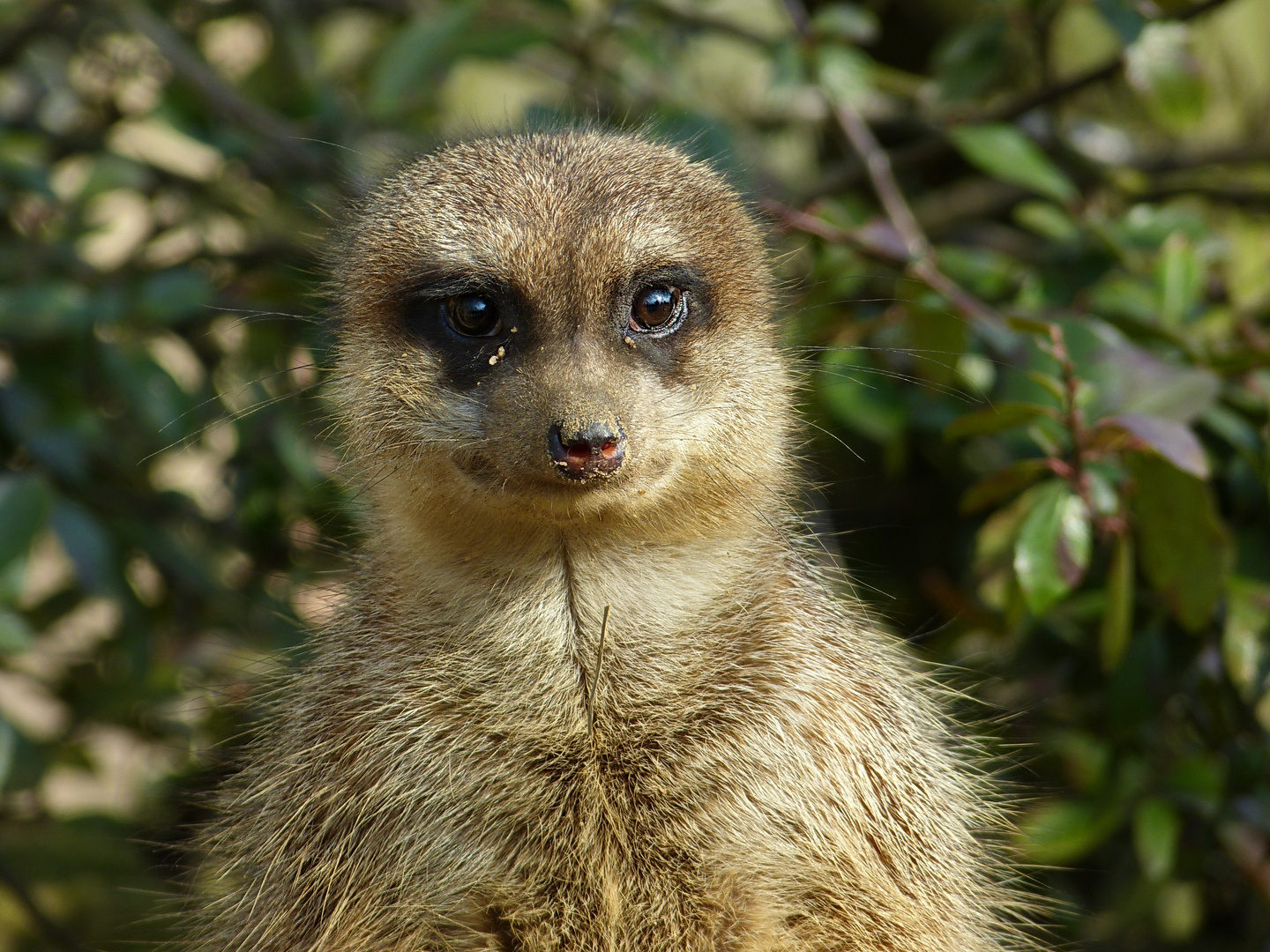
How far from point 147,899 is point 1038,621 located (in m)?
2.77

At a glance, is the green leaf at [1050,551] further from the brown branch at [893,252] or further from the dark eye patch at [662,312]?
the dark eye patch at [662,312]

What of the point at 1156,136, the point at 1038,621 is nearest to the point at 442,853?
the point at 1038,621

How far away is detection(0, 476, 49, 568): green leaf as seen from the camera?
2.98 metres

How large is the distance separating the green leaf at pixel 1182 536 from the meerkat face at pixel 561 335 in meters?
0.78

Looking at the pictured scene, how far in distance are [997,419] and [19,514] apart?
2303 mm

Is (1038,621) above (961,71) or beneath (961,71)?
beneath

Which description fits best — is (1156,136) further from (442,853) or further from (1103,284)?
(442,853)

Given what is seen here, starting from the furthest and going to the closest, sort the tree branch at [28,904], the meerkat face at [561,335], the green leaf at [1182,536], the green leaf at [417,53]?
1. the green leaf at [417,53]
2. the tree branch at [28,904]
3. the green leaf at [1182,536]
4. the meerkat face at [561,335]

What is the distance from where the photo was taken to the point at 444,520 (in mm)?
2387

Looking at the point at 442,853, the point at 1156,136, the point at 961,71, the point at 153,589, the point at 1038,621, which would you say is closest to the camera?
the point at 442,853

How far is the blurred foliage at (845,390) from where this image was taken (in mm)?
2793

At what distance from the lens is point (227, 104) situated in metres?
3.88

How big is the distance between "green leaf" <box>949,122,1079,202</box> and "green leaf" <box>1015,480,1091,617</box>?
1.14 metres

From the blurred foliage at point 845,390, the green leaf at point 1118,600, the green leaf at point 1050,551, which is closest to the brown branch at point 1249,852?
the blurred foliage at point 845,390
